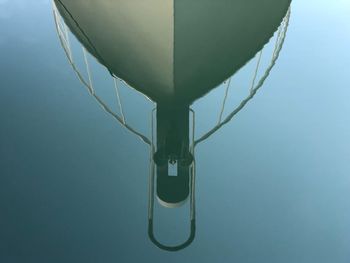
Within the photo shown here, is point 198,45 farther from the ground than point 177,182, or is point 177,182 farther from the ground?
point 198,45

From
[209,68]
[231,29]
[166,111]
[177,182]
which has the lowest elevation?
[177,182]

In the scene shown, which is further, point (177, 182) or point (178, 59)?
point (177, 182)

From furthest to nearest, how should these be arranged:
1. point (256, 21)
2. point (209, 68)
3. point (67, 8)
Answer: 1. point (67, 8)
2. point (256, 21)
3. point (209, 68)

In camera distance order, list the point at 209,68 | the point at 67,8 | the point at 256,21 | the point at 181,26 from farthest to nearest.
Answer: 1. the point at 67,8
2. the point at 256,21
3. the point at 209,68
4. the point at 181,26

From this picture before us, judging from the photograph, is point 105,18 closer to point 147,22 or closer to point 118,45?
point 118,45

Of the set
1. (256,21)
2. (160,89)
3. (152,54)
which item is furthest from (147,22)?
(256,21)

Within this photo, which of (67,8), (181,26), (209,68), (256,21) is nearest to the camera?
(181,26)

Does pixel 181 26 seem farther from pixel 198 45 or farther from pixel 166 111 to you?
pixel 166 111

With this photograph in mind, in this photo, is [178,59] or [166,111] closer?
[178,59]

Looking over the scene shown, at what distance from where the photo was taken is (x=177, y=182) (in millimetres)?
3160

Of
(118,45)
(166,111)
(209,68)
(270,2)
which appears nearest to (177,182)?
(166,111)

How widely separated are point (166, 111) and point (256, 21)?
2.99 ft

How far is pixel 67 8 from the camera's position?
142 inches

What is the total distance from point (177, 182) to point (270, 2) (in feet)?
4.79
